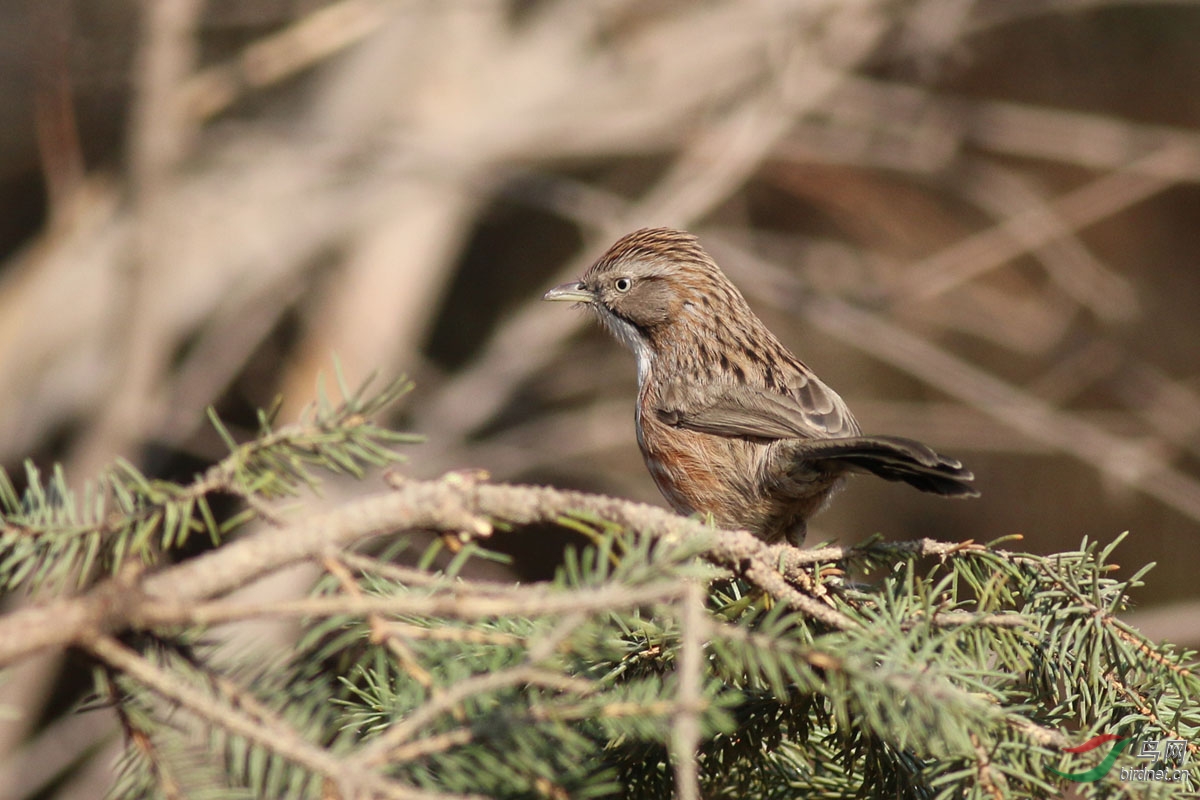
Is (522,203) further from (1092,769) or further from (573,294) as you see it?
(1092,769)

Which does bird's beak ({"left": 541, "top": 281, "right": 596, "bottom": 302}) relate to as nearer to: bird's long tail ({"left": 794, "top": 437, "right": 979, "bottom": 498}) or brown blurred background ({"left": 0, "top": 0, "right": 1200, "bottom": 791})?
brown blurred background ({"left": 0, "top": 0, "right": 1200, "bottom": 791})

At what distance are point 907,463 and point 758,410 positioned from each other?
1.27 m

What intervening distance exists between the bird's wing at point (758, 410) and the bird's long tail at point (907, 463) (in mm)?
558

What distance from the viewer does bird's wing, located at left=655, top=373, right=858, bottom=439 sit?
3623 millimetres

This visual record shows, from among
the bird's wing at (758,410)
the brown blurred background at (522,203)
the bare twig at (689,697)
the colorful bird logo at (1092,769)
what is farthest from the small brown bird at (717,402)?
the brown blurred background at (522,203)

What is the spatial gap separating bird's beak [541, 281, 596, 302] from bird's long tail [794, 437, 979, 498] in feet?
6.11

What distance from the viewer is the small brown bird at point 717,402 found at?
3.47 meters

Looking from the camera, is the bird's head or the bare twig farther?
the bird's head

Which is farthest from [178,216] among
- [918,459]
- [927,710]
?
[927,710]

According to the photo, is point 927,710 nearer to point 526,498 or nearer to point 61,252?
point 526,498

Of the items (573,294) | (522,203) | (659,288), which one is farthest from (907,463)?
(522,203)

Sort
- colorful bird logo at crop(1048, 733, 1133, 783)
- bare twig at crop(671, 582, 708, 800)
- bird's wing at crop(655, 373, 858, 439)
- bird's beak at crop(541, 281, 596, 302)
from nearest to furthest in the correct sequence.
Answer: bare twig at crop(671, 582, 708, 800)
colorful bird logo at crop(1048, 733, 1133, 783)
bird's wing at crop(655, 373, 858, 439)
bird's beak at crop(541, 281, 596, 302)

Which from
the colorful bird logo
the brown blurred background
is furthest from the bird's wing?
the brown blurred background

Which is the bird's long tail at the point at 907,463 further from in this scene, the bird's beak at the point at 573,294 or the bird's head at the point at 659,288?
the bird's beak at the point at 573,294
